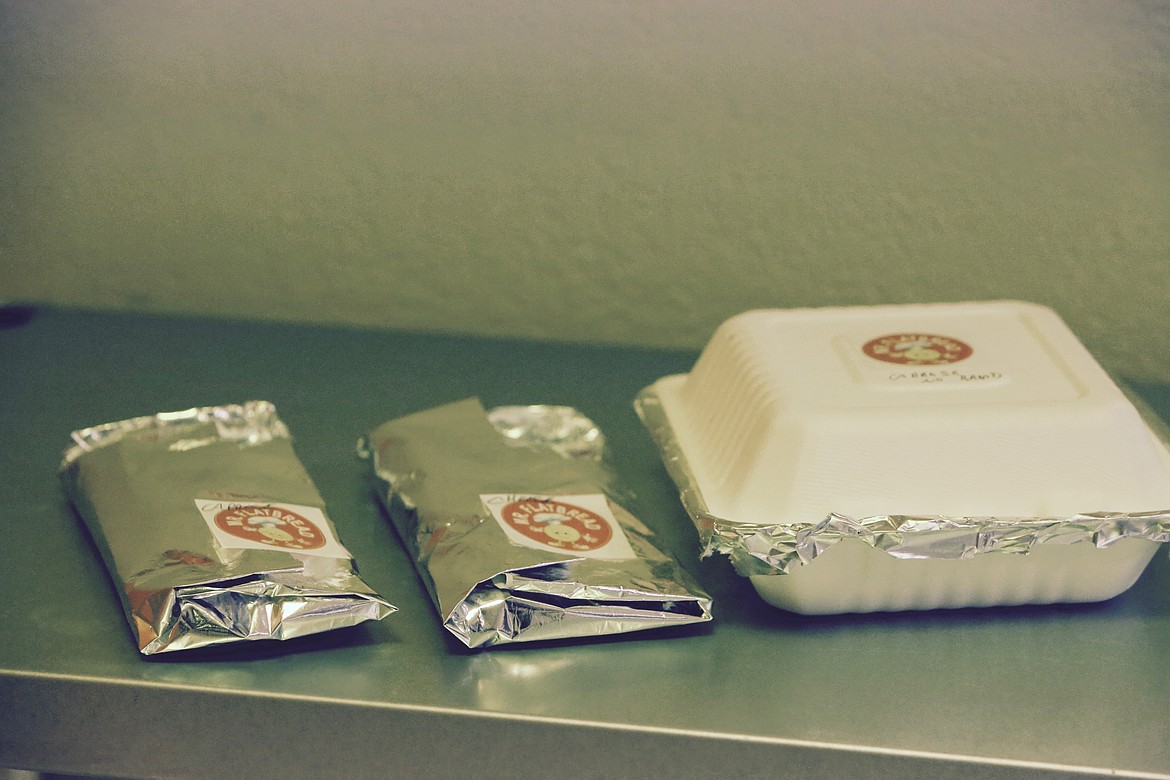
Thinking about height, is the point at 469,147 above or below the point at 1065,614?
above

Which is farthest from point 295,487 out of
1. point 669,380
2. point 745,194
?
point 745,194

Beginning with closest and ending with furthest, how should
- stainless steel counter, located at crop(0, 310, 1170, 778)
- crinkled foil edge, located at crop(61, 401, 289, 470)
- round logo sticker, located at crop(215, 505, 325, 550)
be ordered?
stainless steel counter, located at crop(0, 310, 1170, 778)
round logo sticker, located at crop(215, 505, 325, 550)
crinkled foil edge, located at crop(61, 401, 289, 470)

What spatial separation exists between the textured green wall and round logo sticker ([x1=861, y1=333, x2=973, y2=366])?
1.08ft

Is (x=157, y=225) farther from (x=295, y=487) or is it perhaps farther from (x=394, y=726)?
(x=394, y=726)

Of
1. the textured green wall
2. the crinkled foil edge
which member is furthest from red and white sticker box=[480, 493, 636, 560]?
the textured green wall

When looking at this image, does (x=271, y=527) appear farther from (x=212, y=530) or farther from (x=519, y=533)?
(x=519, y=533)

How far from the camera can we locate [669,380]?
3.49 feet

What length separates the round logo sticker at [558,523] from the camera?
2.76ft

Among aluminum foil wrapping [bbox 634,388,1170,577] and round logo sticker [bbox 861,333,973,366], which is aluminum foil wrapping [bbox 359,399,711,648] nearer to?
aluminum foil wrapping [bbox 634,388,1170,577]

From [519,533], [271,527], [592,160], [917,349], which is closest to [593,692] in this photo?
[519,533]

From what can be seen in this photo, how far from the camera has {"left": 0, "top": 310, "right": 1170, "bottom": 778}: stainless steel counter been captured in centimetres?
72

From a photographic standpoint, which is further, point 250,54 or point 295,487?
point 250,54

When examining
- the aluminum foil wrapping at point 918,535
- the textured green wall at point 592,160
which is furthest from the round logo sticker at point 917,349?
the textured green wall at point 592,160

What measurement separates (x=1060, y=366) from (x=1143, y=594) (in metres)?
0.16
